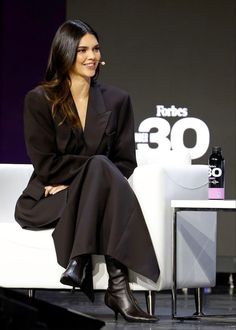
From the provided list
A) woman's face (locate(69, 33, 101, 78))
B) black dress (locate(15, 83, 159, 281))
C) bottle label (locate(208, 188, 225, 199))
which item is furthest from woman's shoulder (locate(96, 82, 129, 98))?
bottle label (locate(208, 188, 225, 199))

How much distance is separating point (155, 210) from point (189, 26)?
106 inches

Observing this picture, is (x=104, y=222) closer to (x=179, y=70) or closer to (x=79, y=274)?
(x=79, y=274)

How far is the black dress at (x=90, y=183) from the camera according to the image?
126 inches

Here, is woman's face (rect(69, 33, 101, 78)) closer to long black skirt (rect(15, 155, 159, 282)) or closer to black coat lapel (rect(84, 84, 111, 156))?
black coat lapel (rect(84, 84, 111, 156))

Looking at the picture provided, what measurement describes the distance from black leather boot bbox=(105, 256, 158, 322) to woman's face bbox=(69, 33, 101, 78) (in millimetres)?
807

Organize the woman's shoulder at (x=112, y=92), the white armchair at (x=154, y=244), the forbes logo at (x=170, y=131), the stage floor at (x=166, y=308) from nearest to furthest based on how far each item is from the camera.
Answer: the stage floor at (x=166, y=308) → the white armchair at (x=154, y=244) → the woman's shoulder at (x=112, y=92) → the forbes logo at (x=170, y=131)

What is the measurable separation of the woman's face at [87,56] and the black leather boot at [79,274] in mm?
804

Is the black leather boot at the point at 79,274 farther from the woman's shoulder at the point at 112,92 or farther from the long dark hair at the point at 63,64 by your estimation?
the woman's shoulder at the point at 112,92

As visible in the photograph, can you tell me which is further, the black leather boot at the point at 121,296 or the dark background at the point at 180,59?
the dark background at the point at 180,59

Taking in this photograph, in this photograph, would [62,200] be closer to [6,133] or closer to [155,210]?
[155,210]

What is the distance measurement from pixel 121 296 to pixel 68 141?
2.35 ft

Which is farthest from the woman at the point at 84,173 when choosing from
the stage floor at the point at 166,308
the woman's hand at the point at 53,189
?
the stage floor at the point at 166,308

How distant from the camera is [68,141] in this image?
354 cm

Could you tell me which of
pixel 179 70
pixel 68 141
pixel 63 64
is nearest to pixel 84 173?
pixel 68 141
